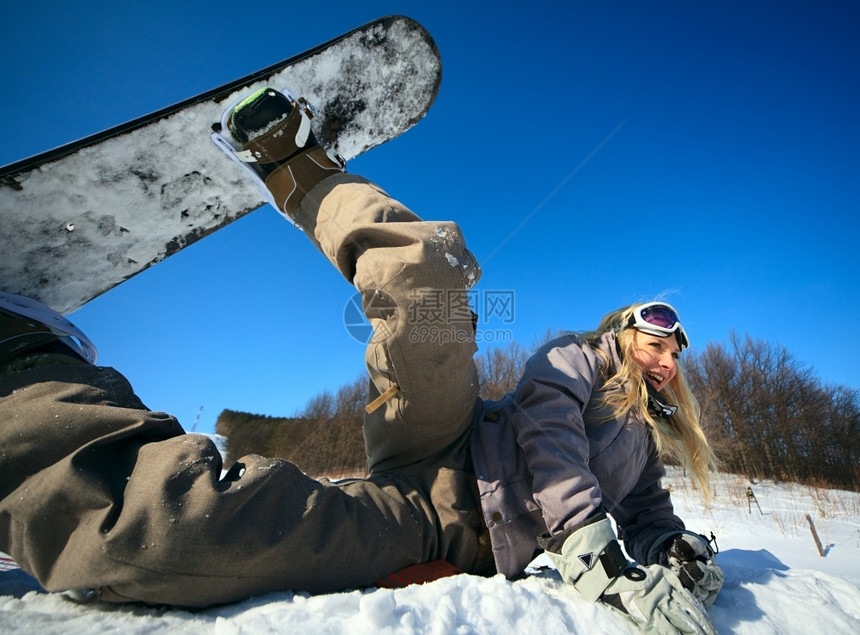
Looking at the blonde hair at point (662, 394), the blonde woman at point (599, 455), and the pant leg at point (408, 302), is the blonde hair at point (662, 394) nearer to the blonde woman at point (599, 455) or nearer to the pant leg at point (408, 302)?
the blonde woman at point (599, 455)

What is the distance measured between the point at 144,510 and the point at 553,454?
1.30 metres

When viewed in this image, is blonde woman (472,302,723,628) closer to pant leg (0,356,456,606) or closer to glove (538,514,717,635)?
glove (538,514,717,635)

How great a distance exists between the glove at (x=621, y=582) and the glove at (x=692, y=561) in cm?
42

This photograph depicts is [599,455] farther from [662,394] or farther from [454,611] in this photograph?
[454,611]

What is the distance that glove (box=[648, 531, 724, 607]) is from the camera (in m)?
1.63

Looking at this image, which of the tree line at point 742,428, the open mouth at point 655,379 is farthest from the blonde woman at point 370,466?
the tree line at point 742,428

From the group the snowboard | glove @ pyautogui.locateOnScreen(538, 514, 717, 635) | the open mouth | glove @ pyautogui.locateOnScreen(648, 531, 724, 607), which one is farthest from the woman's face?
the snowboard

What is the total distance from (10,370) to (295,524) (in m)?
1.01

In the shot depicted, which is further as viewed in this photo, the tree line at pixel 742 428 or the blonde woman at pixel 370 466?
the tree line at pixel 742 428

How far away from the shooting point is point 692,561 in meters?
1.79

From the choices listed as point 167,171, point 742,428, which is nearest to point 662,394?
point 167,171

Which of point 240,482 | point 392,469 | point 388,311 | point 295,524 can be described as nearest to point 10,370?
point 240,482

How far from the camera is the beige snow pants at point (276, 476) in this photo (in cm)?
98

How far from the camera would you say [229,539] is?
1.06 meters
